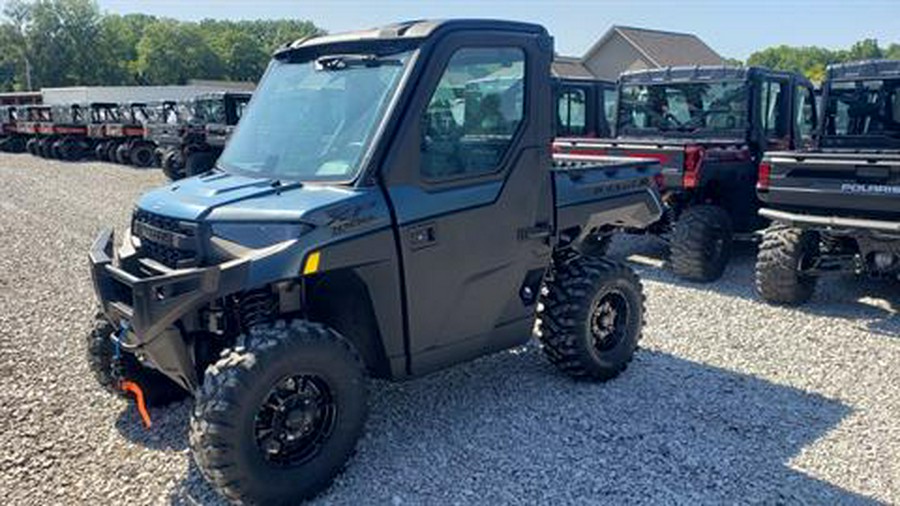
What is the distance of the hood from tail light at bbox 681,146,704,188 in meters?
5.04

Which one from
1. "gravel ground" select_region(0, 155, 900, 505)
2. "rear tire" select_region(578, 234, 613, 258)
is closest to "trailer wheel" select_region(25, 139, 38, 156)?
"gravel ground" select_region(0, 155, 900, 505)

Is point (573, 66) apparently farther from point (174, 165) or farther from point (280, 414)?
point (280, 414)

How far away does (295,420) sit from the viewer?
3.51m

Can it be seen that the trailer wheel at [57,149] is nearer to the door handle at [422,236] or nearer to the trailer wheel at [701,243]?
the trailer wheel at [701,243]

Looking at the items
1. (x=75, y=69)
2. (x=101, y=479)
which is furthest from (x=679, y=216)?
(x=75, y=69)

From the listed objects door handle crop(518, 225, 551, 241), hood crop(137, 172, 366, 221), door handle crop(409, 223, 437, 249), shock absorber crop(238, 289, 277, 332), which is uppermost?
hood crop(137, 172, 366, 221)

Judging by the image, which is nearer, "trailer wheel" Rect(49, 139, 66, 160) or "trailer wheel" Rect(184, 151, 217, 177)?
"trailer wheel" Rect(184, 151, 217, 177)

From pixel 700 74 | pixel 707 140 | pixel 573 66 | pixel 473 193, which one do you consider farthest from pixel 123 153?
pixel 573 66

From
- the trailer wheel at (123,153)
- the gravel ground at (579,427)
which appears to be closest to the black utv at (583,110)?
the gravel ground at (579,427)

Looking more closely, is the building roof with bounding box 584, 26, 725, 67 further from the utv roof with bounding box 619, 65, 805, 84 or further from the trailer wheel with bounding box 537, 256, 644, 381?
the trailer wheel with bounding box 537, 256, 644, 381

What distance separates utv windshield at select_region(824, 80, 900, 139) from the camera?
792 centimetres

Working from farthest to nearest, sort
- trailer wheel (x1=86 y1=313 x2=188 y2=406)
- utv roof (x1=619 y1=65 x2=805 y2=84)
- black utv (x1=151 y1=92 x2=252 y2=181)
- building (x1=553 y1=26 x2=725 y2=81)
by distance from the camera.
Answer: building (x1=553 y1=26 x2=725 y2=81) → black utv (x1=151 y1=92 x2=252 y2=181) → utv roof (x1=619 y1=65 x2=805 y2=84) → trailer wheel (x1=86 y1=313 x2=188 y2=406)

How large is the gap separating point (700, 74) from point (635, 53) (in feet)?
109

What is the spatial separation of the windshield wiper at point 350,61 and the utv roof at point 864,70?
6269 mm
